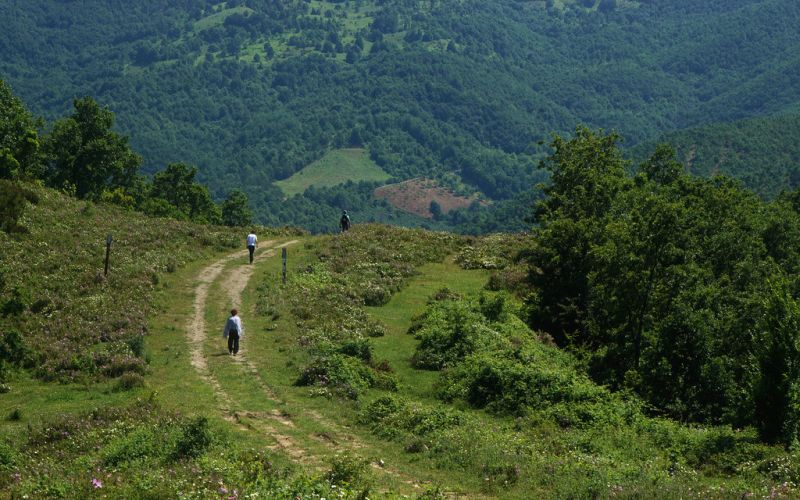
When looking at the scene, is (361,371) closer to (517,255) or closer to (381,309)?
(381,309)

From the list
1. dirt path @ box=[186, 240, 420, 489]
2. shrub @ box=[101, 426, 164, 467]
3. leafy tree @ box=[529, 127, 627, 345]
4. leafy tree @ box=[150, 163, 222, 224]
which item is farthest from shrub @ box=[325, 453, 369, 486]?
leafy tree @ box=[150, 163, 222, 224]

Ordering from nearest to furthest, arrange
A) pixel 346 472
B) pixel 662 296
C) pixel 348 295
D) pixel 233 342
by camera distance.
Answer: pixel 346 472 < pixel 233 342 < pixel 662 296 < pixel 348 295

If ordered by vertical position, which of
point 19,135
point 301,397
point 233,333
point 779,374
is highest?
point 19,135

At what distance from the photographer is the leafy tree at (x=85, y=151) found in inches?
4131

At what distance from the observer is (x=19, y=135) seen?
94438 mm

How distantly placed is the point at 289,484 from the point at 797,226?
2569 inches

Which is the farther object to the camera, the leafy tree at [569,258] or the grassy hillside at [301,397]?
the leafy tree at [569,258]

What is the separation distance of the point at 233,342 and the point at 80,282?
441 inches

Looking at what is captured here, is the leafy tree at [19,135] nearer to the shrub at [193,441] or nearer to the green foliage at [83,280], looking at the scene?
the green foliage at [83,280]

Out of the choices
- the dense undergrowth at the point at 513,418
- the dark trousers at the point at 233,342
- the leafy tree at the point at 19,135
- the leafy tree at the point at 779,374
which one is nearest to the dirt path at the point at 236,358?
the dark trousers at the point at 233,342

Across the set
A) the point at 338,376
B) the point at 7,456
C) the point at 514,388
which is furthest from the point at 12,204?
the point at 7,456

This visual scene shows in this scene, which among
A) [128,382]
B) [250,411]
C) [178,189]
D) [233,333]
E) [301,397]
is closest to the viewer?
[250,411]

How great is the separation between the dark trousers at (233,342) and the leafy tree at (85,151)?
74.5m

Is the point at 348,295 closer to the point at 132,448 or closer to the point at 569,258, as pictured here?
the point at 569,258
